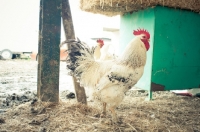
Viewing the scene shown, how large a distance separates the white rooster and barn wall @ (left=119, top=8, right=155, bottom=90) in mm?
1020

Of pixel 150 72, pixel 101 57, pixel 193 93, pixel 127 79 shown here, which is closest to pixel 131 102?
pixel 150 72

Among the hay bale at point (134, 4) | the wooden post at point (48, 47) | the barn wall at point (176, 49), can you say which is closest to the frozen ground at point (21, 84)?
the wooden post at point (48, 47)

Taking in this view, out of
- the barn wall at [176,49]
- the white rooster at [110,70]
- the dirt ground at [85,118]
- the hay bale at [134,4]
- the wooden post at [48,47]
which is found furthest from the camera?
the barn wall at [176,49]

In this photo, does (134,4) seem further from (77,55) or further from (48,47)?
(48,47)

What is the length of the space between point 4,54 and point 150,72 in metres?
12.4

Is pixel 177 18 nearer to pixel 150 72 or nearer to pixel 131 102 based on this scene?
pixel 150 72

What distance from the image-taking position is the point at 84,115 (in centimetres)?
304

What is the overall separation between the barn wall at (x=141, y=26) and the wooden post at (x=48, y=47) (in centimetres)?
204

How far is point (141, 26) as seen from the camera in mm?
4383

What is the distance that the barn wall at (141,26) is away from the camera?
4.10m

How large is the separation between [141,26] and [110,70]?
193 cm

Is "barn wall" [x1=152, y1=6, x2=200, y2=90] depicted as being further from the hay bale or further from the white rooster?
the white rooster

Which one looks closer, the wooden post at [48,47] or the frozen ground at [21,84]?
the wooden post at [48,47]

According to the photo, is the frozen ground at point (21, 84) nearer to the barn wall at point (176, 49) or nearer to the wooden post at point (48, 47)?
the wooden post at point (48, 47)
